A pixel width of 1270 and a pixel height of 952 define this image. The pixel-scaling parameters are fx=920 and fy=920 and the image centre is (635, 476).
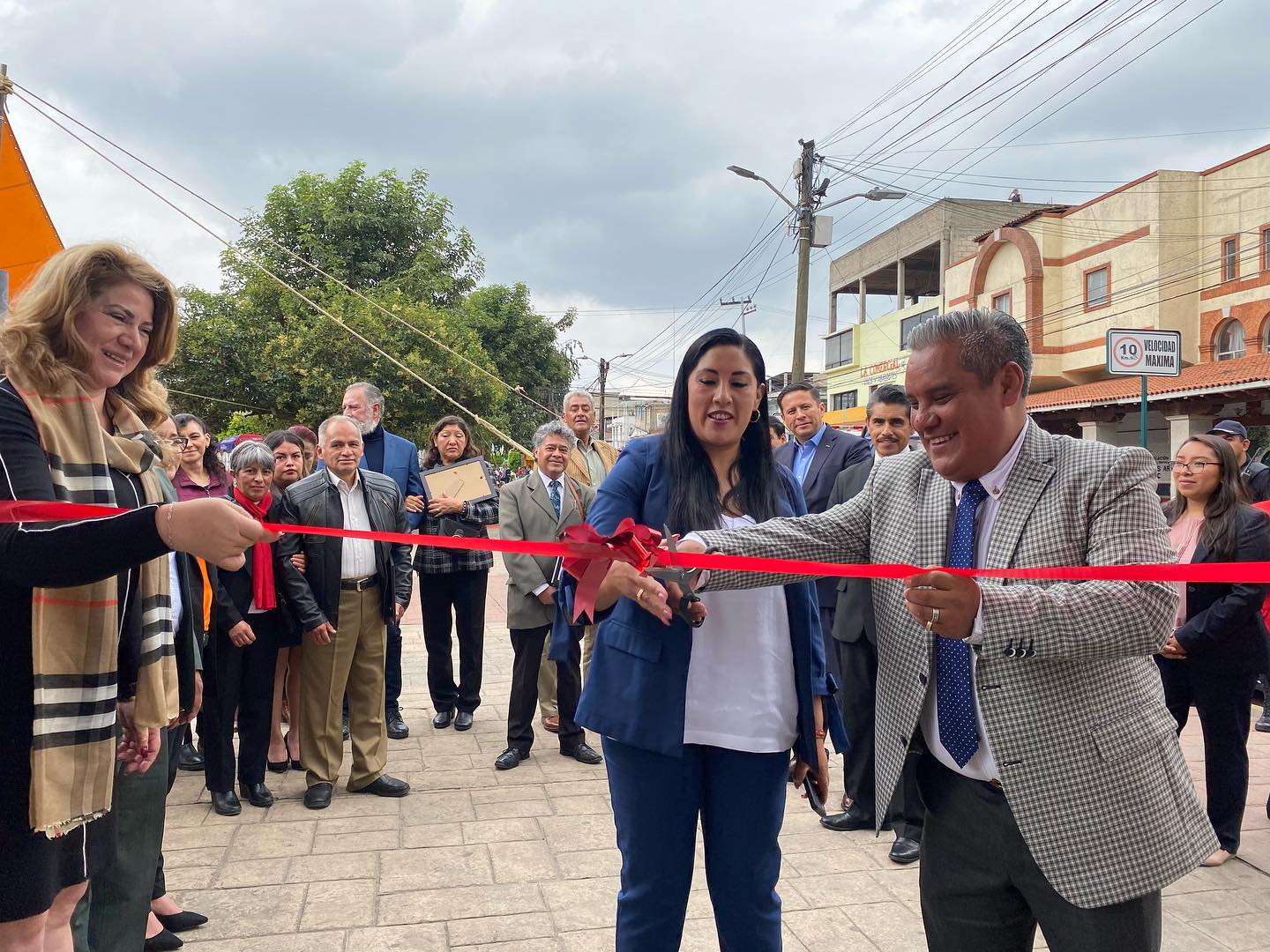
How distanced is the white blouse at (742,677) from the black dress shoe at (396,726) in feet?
14.2

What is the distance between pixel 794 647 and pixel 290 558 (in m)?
3.41

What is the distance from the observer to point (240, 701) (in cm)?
505

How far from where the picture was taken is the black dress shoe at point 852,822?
455 cm

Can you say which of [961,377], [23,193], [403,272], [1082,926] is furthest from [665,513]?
[403,272]

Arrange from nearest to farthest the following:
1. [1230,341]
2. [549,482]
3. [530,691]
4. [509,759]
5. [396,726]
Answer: [509,759], [530,691], [549,482], [396,726], [1230,341]

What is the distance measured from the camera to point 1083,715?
6.02 ft

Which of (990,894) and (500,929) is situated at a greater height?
(990,894)

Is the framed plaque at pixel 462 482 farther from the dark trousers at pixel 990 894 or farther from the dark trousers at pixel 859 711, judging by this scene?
the dark trousers at pixel 990 894

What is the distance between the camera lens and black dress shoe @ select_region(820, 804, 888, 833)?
455cm

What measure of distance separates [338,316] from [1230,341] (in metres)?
22.0

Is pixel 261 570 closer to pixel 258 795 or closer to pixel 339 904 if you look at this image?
pixel 258 795

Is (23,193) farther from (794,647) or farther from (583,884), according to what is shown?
(794,647)

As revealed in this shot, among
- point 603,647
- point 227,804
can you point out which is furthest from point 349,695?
point 603,647

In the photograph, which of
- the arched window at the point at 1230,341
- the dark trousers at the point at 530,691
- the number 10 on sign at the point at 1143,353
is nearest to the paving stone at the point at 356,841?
the dark trousers at the point at 530,691
